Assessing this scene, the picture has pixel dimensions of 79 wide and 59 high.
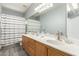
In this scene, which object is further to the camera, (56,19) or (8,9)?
(56,19)

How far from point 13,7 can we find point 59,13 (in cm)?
87

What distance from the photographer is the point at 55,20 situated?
1.68 metres

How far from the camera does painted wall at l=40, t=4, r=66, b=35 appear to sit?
1.62 metres

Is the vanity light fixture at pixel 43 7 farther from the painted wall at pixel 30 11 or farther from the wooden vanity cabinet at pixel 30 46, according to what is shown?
the wooden vanity cabinet at pixel 30 46

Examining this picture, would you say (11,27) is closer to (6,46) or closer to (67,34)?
(6,46)

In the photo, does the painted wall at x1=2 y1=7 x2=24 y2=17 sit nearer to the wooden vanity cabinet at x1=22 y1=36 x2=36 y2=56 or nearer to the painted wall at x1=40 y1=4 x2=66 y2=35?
the painted wall at x1=40 y1=4 x2=66 y2=35

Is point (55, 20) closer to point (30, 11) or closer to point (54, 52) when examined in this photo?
point (30, 11)

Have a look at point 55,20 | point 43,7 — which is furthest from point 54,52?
point 43,7

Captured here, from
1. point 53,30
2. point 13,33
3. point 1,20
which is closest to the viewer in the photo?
point 1,20

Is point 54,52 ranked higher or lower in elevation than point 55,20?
lower

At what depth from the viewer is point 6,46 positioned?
62.9 inches

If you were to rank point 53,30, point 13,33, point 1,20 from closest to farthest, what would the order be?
point 1,20 → point 13,33 → point 53,30

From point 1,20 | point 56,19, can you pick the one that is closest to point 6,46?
point 1,20

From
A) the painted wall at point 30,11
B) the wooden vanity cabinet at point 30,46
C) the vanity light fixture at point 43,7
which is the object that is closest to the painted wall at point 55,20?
the vanity light fixture at point 43,7
